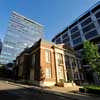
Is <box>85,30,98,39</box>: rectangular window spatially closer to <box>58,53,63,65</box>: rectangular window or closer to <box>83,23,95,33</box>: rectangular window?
<box>83,23,95,33</box>: rectangular window

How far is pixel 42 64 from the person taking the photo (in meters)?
17.9

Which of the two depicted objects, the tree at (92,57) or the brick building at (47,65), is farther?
the brick building at (47,65)

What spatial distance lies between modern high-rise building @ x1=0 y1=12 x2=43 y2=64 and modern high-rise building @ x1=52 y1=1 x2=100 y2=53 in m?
41.9

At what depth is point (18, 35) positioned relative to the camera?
3177 inches

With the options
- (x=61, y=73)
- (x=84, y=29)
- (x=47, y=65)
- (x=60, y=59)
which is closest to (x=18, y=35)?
(x=84, y=29)

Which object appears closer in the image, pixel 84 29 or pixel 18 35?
pixel 84 29

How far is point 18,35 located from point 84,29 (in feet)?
Result: 200

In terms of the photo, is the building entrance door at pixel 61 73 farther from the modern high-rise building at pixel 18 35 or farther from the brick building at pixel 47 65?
the modern high-rise building at pixel 18 35

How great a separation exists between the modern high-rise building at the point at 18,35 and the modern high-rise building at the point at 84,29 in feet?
137

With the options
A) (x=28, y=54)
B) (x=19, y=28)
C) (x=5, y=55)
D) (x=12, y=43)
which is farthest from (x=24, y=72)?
(x=19, y=28)

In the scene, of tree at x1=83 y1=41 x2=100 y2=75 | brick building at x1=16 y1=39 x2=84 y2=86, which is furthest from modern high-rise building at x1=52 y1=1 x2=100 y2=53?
tree at x1=83 y1=41 x2=100 y2=75

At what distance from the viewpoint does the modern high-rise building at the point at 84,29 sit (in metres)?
45.6

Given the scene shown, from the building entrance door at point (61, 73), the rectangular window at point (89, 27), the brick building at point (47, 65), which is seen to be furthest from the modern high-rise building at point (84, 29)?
the building entrance door at point (61, 73)

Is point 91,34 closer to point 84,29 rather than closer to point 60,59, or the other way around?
point 84,29
